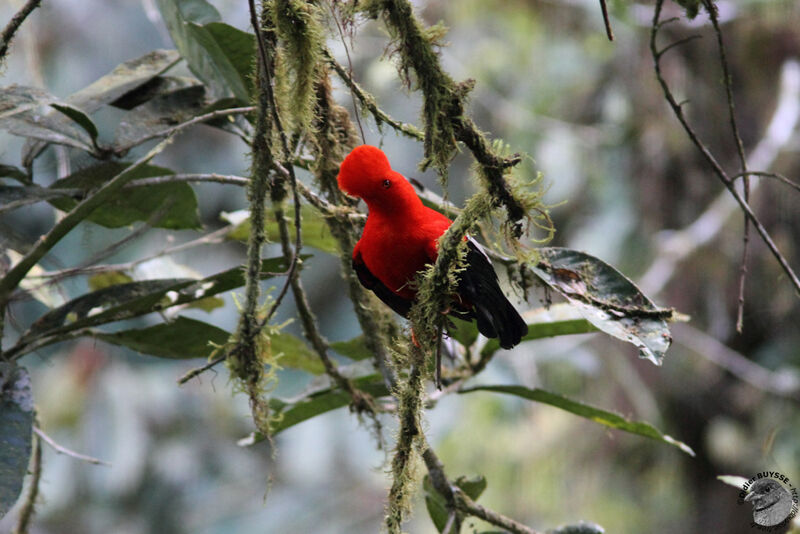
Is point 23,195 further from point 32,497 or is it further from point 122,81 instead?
point 32,497

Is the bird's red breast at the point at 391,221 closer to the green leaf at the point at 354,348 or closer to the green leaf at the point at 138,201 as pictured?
the green leaf at the point at 354,348

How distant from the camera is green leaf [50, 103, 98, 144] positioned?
1814 mm

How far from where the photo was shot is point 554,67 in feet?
25.9

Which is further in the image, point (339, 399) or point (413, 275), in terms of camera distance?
point (339, 399)

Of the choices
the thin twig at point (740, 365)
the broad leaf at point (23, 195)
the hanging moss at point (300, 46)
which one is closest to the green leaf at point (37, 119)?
the broad leaf at point (23, 195)

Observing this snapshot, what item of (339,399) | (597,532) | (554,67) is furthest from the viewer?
(554,67)

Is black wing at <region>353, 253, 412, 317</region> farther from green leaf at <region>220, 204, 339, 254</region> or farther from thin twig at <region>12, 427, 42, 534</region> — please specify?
thin twig at <region>12, 427, 42, 534</region>

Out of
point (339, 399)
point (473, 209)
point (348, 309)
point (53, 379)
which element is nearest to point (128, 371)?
point (53, 379)

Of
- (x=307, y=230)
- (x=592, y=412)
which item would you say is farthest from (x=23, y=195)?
(x=592, y=412)

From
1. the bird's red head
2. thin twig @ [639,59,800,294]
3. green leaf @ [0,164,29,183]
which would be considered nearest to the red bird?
the bird's red head

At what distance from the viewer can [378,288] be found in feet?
6.15

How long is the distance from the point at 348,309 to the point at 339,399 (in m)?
3.53

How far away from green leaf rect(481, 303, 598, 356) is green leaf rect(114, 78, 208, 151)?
1041mm

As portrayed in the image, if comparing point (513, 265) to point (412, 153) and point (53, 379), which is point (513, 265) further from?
point (53, 379)
